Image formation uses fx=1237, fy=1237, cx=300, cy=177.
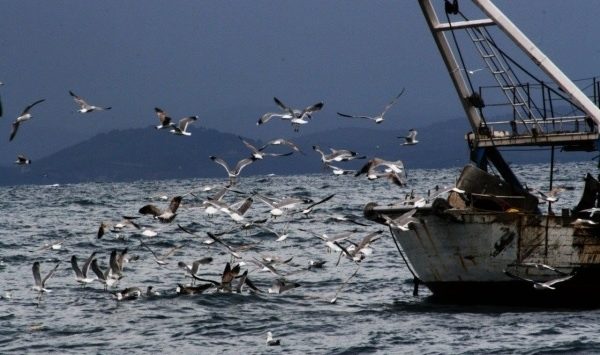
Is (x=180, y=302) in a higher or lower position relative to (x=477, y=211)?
lower

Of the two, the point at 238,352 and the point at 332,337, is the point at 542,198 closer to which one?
the point at 332,337

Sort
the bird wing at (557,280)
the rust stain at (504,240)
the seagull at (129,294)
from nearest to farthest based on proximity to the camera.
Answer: the bird wing at (557,280)
the rust stain at (504,240)
the seagull at (129,294)

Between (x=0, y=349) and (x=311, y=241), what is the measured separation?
26988mm

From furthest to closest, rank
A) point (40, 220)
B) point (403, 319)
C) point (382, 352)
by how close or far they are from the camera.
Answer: point (40, 220), point (403, 319), point (382, 352)

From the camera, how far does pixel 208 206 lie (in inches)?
1056

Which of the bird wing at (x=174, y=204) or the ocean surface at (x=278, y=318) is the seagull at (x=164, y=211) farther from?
the ocean surface at (x=278, y=318)

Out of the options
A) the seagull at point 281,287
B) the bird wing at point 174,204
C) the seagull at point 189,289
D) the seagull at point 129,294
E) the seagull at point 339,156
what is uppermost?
the seagull at point 339,156

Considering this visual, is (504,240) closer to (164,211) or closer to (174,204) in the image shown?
(174,204)

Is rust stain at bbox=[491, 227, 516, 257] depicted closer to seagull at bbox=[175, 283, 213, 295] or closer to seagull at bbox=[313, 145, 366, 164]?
seagull at bbox=[313, 145, 366, 164]

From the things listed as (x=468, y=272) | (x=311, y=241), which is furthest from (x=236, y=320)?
(x=311, y=241)

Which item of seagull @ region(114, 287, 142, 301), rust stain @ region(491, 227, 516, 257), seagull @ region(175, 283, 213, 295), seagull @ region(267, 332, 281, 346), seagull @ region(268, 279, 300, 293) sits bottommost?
seagull @ region(267, 332, 281, 346)

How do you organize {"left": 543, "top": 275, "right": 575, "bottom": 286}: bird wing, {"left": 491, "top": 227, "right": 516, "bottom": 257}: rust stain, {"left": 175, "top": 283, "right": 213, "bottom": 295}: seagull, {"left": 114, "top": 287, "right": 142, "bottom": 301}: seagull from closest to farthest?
{"left": 543, "top": 275, "right": 575, "bottom": 286}: bird wing → {"left": 491, "top": 227, "right": 516, "bottom": 257}: rust stain → {"left": 114, "top": 287, "right": 142, "bottom": 301}: seagull → {"left": 175, "top": 283, "right": 213, "bottom": 295}: seagull

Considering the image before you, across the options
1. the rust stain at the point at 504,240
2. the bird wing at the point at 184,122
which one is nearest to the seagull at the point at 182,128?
the bird wing at the point at 184,122

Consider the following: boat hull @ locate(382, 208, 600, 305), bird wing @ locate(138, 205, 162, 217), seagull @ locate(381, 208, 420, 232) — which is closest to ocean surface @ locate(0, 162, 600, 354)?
boat hull @ locate(382, 208, 600, 305)
